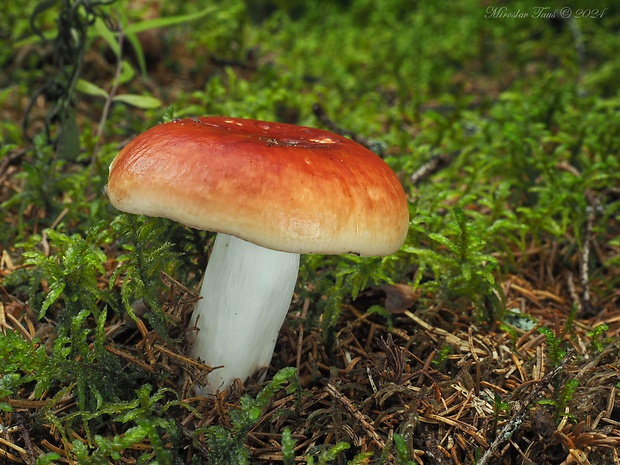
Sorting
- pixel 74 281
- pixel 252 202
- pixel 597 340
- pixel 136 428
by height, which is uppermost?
pixel 252 202

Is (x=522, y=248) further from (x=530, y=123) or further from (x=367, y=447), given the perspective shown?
(x=367, y=447)

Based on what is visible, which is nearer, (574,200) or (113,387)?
(113,387)

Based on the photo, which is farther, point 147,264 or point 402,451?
point 147,264

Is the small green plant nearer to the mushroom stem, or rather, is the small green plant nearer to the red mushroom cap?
the red mushroom cap

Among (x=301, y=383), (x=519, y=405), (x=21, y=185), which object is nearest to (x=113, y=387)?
(x=301, y=383)

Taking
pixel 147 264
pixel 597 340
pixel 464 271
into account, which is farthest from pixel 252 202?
pixel 597 340

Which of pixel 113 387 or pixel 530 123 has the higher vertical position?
pixel 530 123

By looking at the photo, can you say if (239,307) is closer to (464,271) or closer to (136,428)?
(136,428)
